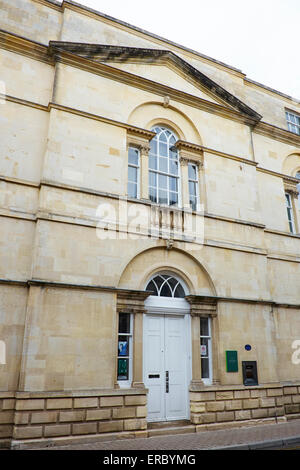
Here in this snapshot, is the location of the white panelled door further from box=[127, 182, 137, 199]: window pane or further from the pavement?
box=[127, 182, 137, 199]: window pane

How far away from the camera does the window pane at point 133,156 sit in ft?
35.8

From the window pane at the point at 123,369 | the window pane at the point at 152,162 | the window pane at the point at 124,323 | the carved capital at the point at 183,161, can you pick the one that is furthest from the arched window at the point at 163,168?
the window pane at the point at 123,369

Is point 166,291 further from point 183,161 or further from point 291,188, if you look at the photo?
point 291,188

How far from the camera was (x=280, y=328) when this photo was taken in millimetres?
11734

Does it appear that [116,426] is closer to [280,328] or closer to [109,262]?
[109,262]

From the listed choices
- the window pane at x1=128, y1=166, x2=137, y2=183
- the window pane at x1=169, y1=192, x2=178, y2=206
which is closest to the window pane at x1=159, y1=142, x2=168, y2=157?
the window pane at x1=128, y1=166, x2=137, y2=183

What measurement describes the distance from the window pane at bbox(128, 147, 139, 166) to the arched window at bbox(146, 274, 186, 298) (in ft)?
11.8

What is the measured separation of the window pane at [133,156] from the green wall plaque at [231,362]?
6.32 m

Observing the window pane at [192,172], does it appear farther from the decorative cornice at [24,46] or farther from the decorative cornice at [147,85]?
the decorative cornice at [24,46]

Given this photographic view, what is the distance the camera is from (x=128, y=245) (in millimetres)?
9617

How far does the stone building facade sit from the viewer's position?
8102 millimetres

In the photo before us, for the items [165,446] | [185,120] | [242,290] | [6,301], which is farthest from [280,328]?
[6,301]

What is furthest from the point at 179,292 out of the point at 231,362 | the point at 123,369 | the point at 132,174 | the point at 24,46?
the point at 24,46

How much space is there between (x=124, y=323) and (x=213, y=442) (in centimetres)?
342
